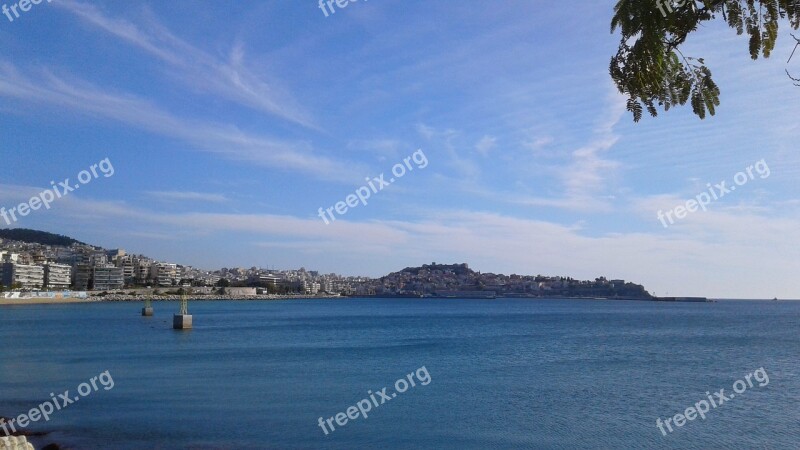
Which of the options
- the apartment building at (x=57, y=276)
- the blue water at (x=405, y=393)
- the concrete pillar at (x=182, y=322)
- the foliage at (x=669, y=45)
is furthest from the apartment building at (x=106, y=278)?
the foliage at (x=669, y=45)

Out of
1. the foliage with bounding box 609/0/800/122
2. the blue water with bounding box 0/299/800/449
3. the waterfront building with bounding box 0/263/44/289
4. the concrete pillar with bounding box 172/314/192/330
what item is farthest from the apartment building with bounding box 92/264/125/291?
→ the foliage with bounding box 609/0/800/122

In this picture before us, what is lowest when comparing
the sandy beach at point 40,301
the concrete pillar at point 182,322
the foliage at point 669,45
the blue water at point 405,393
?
the blue water at point 405,393

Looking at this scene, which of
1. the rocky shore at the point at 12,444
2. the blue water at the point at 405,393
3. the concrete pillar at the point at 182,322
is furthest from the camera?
the concrete pillar at the point at 182,322

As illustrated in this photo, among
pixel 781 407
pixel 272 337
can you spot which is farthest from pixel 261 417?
pixel 272 337

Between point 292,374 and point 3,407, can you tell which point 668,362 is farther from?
point 3,407

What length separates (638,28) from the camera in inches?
189

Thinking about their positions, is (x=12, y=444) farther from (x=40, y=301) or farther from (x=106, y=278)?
(x=106, y=278)

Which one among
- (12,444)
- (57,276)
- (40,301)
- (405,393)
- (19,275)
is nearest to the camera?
(12,444)

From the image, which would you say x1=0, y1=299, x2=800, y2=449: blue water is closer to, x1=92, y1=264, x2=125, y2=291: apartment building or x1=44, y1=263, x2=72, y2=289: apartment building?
x1=44, y1=263, x2=72, y2=289: apartment building

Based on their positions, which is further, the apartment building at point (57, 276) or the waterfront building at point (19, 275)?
the apartment building at point (57, 276)

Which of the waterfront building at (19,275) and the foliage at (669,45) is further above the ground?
the waterfront building at (19,275)

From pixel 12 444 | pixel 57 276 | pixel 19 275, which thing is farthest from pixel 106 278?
pixel 12 444

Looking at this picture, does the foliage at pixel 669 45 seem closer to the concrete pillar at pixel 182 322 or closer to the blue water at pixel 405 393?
the blue water at pixel 405 393

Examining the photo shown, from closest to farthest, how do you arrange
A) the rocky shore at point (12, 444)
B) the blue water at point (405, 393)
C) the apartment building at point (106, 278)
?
the rocky shore at point (12, 444)
the blue water at point (405, 393)
the apartment building at point (106, 278)
